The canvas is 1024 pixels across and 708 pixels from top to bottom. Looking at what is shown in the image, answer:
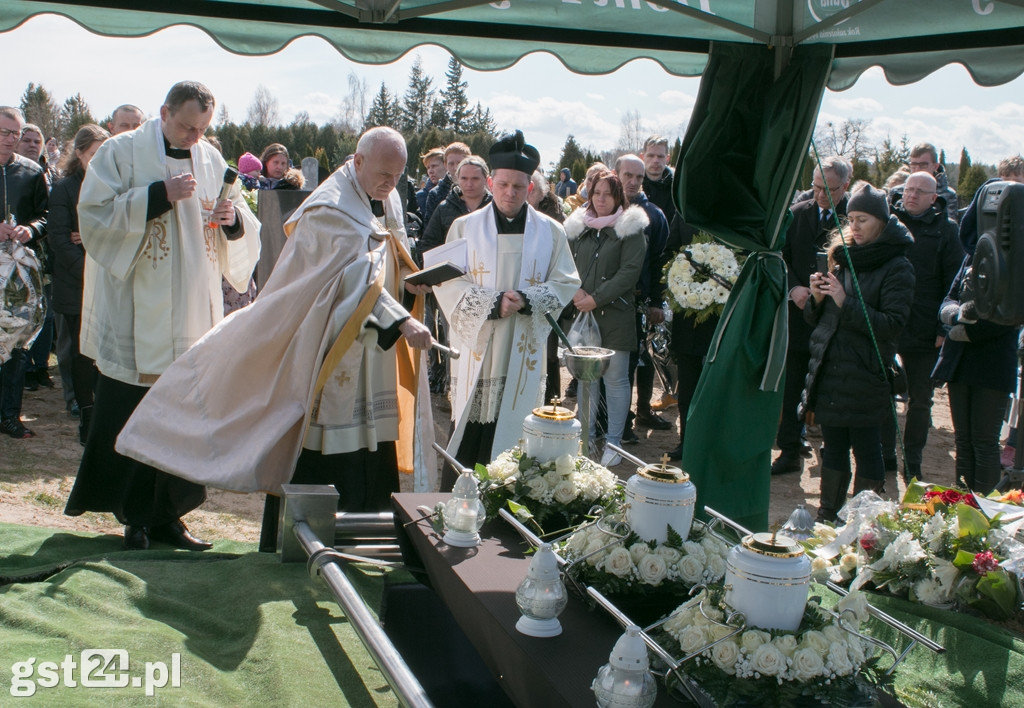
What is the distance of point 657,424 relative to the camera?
8344 mm

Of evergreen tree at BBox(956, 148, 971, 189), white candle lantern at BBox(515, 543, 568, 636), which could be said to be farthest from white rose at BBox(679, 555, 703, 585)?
evergreen tree at BBox(956, 148, 971, 189)

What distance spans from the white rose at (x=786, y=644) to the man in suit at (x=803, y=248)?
4.94 m

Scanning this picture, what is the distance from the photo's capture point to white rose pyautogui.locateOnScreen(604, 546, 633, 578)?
2508mm

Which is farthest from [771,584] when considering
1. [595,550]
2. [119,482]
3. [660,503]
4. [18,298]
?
[18,298]

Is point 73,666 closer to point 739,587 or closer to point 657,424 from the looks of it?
point 739,587

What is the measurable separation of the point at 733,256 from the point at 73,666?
5.25 m

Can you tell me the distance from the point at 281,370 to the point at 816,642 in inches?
116

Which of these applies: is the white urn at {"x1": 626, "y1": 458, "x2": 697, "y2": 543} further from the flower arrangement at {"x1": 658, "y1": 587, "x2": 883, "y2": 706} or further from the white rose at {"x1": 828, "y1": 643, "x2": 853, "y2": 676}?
the white rose at {"x1": 828, "y1": 643, "x2": 853, "y2": 676}

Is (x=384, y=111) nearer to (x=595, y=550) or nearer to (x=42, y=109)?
(x=42, y=109)

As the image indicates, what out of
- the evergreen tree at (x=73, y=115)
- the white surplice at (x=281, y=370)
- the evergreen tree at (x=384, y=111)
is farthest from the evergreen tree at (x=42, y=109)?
the white surplice at (x=281, y=370)

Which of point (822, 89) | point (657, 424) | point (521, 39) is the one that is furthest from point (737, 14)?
point (657, 424)

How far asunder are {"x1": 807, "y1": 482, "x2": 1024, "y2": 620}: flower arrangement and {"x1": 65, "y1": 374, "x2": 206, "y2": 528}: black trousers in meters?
3.05

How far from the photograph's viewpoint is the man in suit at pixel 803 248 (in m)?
6.90

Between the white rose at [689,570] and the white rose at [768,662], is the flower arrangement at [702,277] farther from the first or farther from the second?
the white rose at [768,662]
